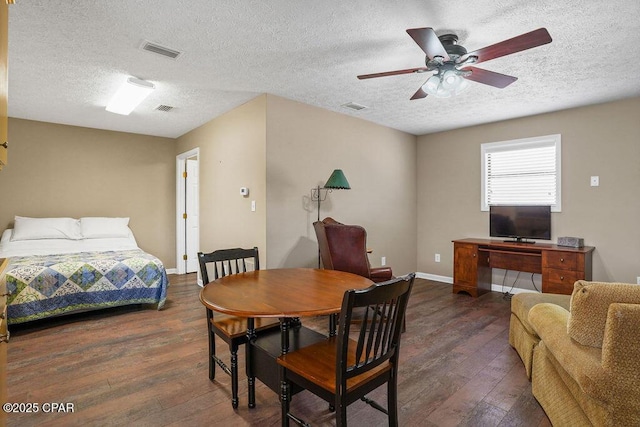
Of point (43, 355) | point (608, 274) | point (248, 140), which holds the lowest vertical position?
point (43, 355)

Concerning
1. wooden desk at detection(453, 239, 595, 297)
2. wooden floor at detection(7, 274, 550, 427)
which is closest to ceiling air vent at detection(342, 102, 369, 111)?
wooden desk at detection(453, 239, 595, 297)

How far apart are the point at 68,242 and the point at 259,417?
4.09 meters

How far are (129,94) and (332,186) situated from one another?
2.34 meters

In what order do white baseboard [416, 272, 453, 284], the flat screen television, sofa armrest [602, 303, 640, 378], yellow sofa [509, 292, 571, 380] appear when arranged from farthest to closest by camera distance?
white baseboard [416, 272, 453, 284] → the flat screen television → yellow sofa [509, 292, 571, 380] → sofa armrest [602, 303, 640, 378]

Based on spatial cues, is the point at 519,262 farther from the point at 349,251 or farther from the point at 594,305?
the point at 594,305

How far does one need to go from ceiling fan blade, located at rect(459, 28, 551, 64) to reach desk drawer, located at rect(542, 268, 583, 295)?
2738 mm

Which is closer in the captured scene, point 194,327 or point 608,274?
point 194,327

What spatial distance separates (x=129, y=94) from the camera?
3391mm

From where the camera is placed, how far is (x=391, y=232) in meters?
5.18

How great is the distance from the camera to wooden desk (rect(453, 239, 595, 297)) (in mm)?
3602

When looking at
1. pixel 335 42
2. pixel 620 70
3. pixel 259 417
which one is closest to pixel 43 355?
pixel 259 417

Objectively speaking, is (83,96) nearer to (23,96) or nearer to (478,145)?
(23,96)

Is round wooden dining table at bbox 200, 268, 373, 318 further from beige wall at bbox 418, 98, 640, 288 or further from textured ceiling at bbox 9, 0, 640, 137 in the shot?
beige wall at bbox 418, 98, 640, 288

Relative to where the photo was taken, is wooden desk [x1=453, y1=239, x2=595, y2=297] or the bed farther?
wooden desk [x1=453, y1=239, x2=595, y2=297]
